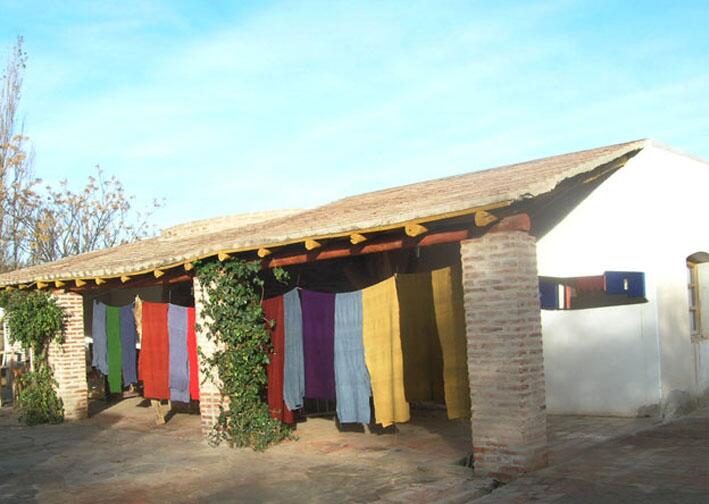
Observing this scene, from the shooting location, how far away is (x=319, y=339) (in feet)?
30.8

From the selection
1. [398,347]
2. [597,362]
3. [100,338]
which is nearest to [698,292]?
[597,362]

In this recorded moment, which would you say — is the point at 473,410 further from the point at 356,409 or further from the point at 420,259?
the point at 420,259

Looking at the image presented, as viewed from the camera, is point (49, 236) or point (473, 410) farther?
point (49, 236)

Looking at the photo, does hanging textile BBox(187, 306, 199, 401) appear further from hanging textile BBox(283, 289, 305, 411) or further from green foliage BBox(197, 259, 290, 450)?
hanging textile BBox(283, 289, 305, 411)

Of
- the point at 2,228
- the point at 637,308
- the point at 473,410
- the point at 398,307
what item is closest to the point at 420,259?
the point at 637,308

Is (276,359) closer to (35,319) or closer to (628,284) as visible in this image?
(628,284)

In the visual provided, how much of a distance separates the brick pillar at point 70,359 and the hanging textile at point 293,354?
5443mm

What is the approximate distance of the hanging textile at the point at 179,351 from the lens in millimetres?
11039

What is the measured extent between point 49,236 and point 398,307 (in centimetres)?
2331

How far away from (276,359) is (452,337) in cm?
264

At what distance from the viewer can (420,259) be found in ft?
43.0

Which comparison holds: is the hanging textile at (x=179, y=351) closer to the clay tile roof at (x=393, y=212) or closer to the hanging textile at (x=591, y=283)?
the clay tile roof at (x=393, y=212)

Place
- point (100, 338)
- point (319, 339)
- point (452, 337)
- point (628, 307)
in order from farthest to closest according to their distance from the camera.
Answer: point (100, 338), point (628, 307), point (319, 339), point (452, 337)

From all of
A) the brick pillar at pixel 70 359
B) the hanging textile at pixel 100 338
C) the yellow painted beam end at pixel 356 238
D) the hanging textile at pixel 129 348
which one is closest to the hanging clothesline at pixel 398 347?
the yellow painted beam end at pixel 356 238
